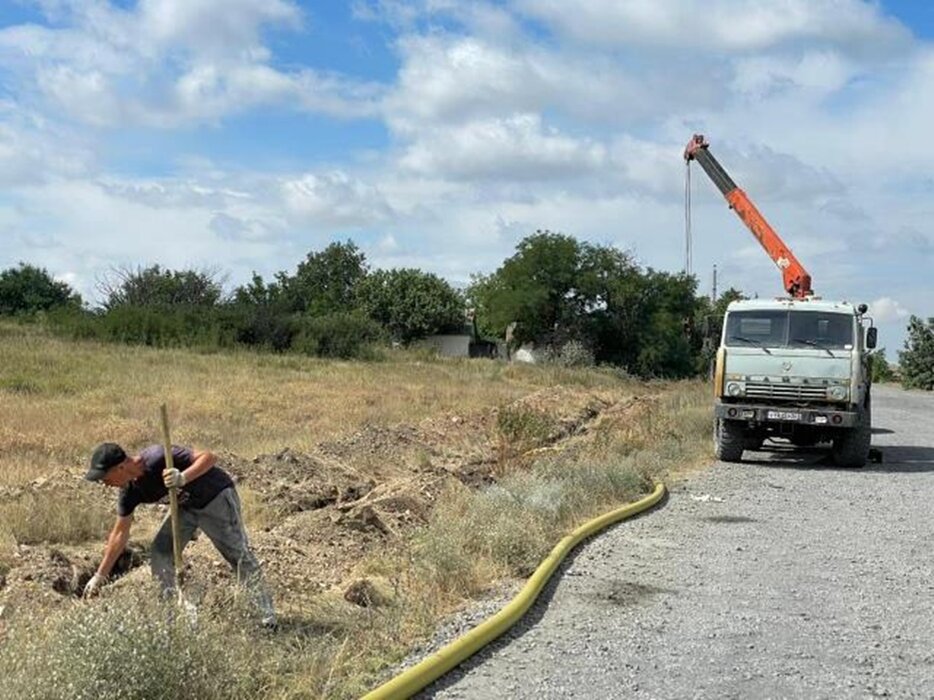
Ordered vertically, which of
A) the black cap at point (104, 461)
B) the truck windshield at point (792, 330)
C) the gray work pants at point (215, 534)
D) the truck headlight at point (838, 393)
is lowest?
the gray work pants at point (215, 534)

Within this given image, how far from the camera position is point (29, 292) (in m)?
89.2

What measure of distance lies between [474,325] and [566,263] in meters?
26.0

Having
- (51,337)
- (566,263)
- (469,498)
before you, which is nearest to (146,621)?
(469,498)

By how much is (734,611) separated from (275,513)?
20.5 ft

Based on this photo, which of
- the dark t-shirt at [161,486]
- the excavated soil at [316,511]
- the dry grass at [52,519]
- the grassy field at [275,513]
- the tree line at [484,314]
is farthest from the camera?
the tree line at [484,314]

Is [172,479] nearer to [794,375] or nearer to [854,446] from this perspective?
[794,375]

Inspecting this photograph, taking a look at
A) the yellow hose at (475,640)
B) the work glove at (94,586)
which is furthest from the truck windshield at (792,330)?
the work glove at (94,586)

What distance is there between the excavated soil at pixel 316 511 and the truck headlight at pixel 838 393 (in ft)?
15.6

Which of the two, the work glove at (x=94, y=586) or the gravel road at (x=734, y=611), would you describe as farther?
the work glove at (x=94, y=586)

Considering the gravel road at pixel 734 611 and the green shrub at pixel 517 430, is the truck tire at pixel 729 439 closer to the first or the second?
the green shrub at pixel 517 430

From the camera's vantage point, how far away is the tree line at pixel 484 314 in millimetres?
55281

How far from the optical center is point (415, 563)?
27.7 ft

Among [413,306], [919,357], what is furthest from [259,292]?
[919,357]

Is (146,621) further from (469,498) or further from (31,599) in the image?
(469,498)
